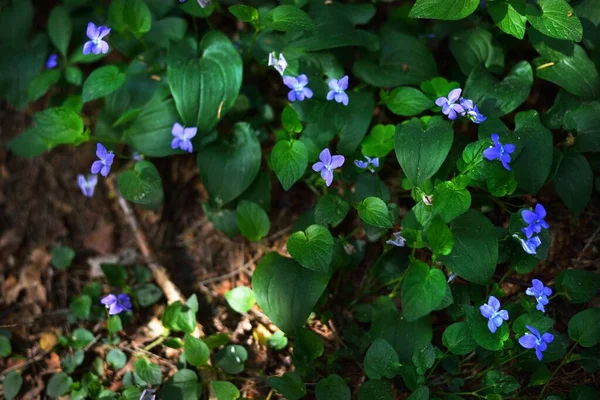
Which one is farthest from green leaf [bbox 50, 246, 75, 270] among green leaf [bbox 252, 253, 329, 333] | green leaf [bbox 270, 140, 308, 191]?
green leaf [bbox 270, 140, 308, 191]

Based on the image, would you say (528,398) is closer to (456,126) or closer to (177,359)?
(456,126)

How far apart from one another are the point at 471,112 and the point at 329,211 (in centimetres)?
74

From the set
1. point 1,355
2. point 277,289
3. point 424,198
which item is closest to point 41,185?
point 1,355

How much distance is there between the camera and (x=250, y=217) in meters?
2.79

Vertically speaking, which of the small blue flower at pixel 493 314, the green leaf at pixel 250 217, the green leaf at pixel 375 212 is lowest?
the green leaf at pixel 250 217

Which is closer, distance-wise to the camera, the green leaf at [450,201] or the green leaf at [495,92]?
the green leaf at [450,201]

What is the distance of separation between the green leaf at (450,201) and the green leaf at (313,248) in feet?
1.51

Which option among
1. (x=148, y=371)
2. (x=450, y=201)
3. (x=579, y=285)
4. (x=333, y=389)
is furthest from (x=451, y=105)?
(x=148, y=371)

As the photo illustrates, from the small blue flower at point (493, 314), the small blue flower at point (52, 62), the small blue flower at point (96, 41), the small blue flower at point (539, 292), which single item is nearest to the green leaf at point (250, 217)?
the small blue flower at point (96, 41)

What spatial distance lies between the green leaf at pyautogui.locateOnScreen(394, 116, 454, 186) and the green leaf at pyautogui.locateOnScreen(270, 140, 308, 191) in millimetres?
417

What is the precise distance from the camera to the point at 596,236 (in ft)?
8.95

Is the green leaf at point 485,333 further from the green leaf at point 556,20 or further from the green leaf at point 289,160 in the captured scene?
the green leaf at point 556,20

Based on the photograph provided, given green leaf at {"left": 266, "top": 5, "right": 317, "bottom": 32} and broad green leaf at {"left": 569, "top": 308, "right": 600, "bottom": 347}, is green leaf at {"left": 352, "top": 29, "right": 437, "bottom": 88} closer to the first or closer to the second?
green leaf at {"left": 266, "top": 5, "right": 317, "bottom": 32}

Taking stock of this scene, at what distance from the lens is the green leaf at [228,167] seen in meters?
2.87
